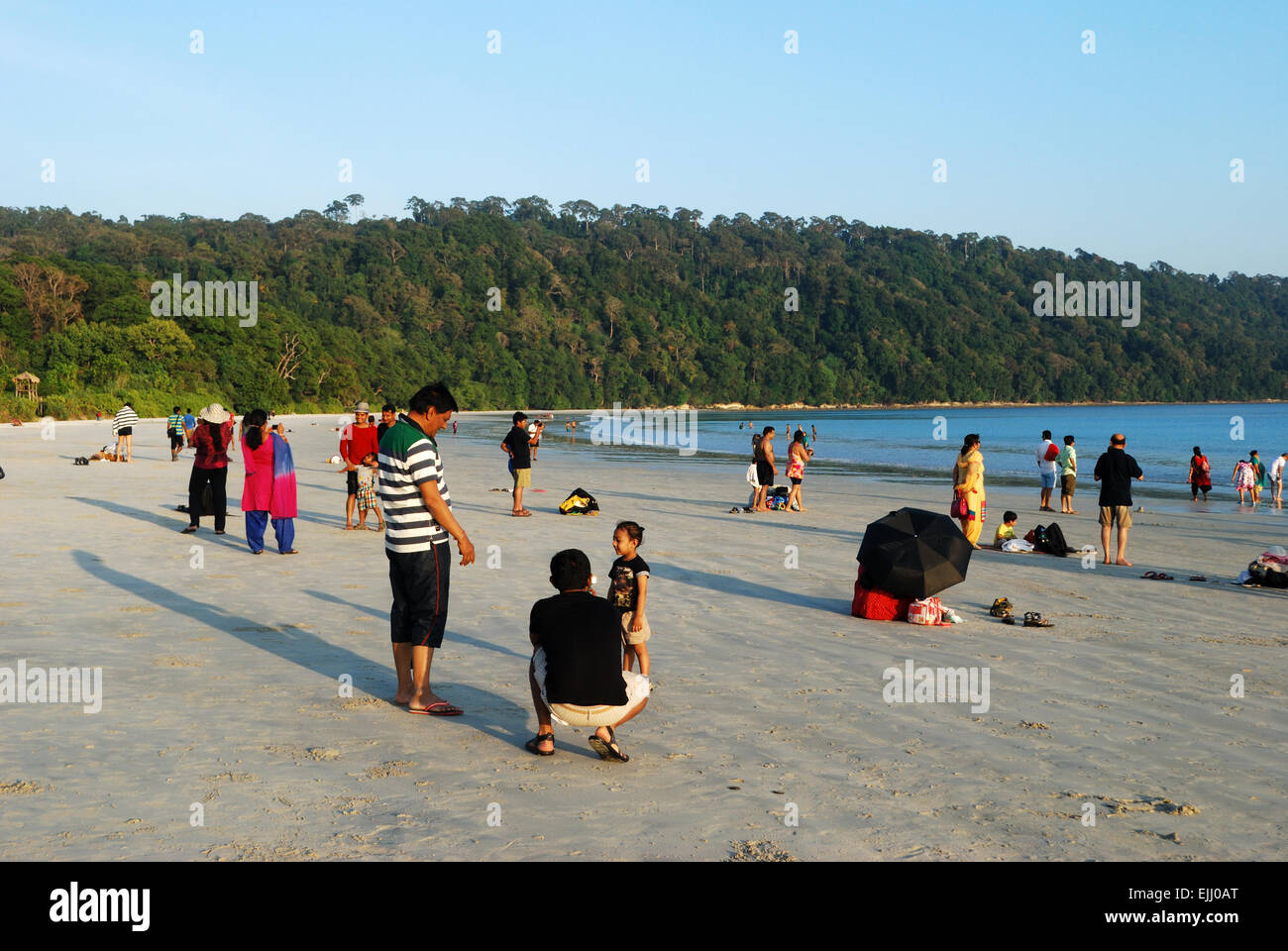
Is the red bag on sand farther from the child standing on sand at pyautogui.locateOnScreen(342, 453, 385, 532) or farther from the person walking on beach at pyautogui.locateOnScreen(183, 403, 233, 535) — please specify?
the person walking on beach at pyautogui.locateOnScreen(183, 403, 233, 535)

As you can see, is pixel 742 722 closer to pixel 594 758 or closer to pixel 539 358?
pixel 594 758

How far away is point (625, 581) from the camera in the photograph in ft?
22.6

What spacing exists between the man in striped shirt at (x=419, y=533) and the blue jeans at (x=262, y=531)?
713 centimetres

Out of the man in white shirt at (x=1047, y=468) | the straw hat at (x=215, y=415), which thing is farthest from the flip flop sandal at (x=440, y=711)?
the man in white shirt at (x=1047, y=468)

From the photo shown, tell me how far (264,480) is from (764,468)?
9775 mm

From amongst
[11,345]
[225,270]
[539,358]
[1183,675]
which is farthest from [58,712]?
[539,358]

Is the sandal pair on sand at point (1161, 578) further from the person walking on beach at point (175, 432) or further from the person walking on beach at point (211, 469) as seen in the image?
the person walking on beach at point (175, 432)

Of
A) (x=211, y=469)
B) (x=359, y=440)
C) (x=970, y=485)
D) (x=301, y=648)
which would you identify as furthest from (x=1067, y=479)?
(x=301, y=648)

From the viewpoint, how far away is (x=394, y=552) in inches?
250

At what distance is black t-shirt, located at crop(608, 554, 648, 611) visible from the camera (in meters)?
6.86

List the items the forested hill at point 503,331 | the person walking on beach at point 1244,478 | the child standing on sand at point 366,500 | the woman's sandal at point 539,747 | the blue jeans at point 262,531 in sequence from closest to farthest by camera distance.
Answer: the woman's sandal at point 539,747 → the blue jeans at point 262,531 → the child standing on sand at point 366,500 → the person walking on beach at point 1244,478 → the forested hill at point 503,331

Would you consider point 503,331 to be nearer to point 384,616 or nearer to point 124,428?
point 124,428

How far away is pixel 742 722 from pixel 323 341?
106 m

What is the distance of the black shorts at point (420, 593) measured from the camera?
630 centimetres
